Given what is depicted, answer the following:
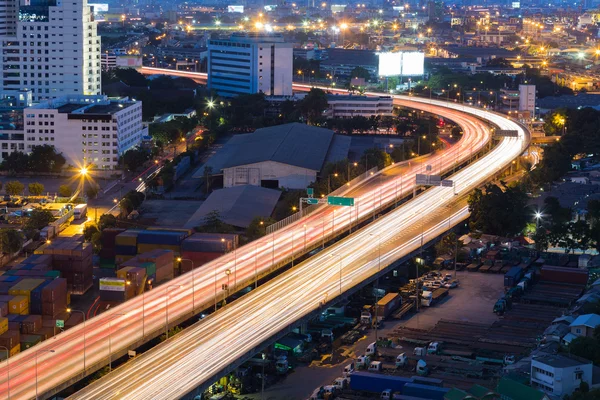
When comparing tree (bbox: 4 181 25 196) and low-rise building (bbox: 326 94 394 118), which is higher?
low-rise building (bbox: 326 94 394 118)

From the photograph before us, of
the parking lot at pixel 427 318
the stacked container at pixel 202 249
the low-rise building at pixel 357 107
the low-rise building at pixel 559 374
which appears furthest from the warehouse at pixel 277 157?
the low-rise building at pixel 559 374

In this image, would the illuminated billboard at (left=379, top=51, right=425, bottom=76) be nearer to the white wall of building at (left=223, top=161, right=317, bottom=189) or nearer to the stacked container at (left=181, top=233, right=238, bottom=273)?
the white wall of building at (left=223, top=161, right=317, bottom=189)

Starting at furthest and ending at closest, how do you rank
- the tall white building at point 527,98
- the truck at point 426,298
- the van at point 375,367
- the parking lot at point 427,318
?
the tall white building at point 527,98 < the truck at point 426,298 < the van at point 375,367 < the parking lot at point 427,318

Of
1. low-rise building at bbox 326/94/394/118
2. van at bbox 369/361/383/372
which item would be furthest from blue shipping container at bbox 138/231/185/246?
low-rise building at bbox 326/94/394/118

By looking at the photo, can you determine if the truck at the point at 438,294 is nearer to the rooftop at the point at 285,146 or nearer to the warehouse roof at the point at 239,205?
the warehouse roof at the point at 239,205

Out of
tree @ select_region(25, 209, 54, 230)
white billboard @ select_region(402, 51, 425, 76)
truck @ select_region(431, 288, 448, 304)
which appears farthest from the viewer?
white billboard @ select_region(402, 51, 425, 76)

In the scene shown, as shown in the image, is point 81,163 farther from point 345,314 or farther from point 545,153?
point 345,314

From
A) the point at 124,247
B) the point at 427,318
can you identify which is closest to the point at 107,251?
the point at 124,247
